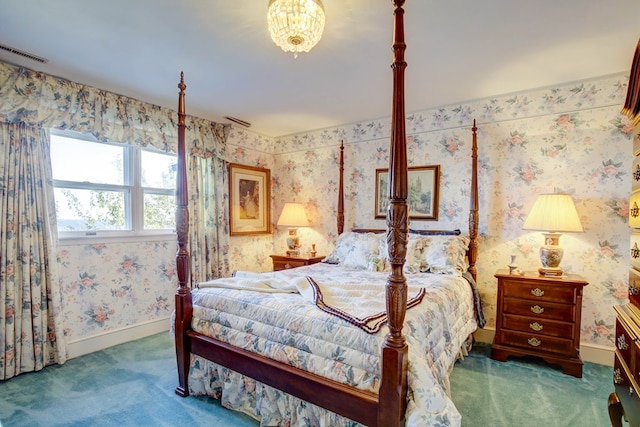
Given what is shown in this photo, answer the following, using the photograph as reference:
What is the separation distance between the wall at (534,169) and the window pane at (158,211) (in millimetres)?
2193

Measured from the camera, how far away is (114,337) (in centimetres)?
305

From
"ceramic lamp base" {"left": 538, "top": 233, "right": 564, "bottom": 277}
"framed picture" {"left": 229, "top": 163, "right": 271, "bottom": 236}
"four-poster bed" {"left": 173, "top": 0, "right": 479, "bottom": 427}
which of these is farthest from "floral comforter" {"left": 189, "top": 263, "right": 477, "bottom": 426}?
"framed picture" {"left": 229, "top": 163, "right": 271, "bottom": 236}

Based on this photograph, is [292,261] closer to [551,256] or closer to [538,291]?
[538,291]

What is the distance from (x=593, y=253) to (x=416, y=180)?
167 centimetres

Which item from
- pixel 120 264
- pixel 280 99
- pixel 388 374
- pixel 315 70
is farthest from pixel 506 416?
pixel 120 264

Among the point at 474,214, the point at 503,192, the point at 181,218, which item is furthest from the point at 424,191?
the point at 181,218

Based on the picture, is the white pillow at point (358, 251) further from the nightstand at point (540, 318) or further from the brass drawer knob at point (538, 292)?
the brass drawer knob at point (538, 292)

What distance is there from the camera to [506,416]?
196 centimetres

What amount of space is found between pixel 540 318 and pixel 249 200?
11.2 feet

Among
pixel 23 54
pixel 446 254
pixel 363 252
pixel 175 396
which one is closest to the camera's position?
pixel 175 396

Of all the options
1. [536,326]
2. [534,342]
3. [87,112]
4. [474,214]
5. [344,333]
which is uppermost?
[87,112]

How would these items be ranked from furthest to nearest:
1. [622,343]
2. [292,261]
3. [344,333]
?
[292,261]
[344,333]
[622,343]

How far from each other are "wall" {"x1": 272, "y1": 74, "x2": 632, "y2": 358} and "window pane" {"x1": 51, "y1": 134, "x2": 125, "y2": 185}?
8.68 feet

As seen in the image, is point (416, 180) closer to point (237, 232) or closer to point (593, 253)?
point (593, 253)
